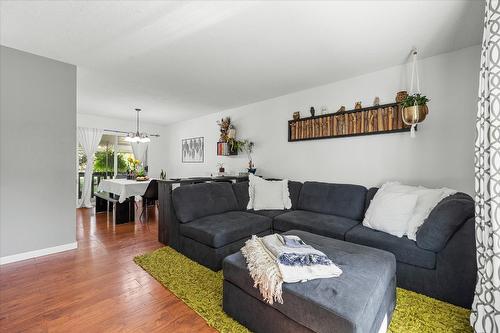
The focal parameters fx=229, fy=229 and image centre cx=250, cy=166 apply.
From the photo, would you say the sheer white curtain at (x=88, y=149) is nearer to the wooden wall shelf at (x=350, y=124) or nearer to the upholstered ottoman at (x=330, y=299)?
the wooden wall shelf at (x=350, y=124)

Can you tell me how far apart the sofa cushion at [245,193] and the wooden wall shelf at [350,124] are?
80 centimetres

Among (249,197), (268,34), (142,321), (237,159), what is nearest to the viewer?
(142,321)

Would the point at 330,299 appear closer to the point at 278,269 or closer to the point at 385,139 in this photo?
the point at 278,269

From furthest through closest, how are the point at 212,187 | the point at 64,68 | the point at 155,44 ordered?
the point at 212,187
the point at 64,68
the point at 155,44

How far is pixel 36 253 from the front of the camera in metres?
2.62

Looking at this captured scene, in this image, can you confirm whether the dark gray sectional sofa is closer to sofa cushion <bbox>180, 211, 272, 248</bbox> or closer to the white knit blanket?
sofa cushion <bbox>180, 211, 272, 248</bbox>

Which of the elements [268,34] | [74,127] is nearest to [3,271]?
[74,127]

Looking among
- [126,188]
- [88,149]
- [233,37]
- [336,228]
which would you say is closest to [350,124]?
[336,228]

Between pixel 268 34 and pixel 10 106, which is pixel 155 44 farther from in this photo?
pixel 10 106

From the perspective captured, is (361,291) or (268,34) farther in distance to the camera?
(268,34)

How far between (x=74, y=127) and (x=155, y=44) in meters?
1.59

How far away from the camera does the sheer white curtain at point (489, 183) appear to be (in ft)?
3.96

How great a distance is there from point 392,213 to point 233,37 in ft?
7.33

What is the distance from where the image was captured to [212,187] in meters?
3.10
